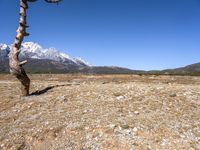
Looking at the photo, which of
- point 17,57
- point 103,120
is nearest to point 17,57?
→ point 17,57

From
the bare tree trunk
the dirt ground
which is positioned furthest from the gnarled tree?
the dirt ground

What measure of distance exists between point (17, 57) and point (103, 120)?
36.6ft

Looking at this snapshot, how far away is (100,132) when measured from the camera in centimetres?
1562

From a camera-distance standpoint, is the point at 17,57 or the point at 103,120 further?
the point at 17,57

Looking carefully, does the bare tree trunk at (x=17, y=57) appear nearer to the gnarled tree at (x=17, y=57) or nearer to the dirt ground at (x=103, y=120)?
the gnarled tree at (x=17, y=57)

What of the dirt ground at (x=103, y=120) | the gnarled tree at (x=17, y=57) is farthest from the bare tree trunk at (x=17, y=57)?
the dirt ground at (x=103, y=120)

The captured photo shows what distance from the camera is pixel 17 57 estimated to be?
24.5 metres

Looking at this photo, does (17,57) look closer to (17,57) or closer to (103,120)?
(17,57)

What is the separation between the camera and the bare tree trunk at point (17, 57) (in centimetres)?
2425

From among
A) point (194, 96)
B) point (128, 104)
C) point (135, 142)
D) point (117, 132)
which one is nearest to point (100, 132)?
point (117, 132)

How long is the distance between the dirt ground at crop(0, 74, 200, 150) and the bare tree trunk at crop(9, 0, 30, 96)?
53.9 inches

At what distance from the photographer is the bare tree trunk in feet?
79.6

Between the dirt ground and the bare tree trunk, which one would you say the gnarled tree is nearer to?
the bare tree trunk

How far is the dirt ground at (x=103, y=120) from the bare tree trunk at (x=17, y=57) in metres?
1.37
